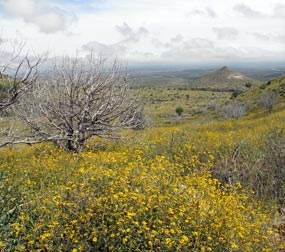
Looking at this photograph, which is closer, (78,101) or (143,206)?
(143,206)

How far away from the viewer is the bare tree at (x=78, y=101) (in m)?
13.1

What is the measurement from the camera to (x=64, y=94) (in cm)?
1318

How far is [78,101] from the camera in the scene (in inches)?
515

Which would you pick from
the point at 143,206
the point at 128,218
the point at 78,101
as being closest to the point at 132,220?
the point at 128,218

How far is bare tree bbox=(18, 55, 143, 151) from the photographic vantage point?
1309 cm

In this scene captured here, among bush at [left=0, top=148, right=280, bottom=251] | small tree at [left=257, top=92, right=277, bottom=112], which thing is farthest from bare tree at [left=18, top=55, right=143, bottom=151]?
small tree at [left=257, top=92, right=277, bottom=112]

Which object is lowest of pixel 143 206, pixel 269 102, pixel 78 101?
pixel 269 102

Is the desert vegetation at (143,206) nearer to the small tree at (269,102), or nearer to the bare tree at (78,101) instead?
the bare tree at (78,101)

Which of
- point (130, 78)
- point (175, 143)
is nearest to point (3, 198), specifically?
point (175, 143)

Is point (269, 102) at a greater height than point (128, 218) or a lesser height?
lesser

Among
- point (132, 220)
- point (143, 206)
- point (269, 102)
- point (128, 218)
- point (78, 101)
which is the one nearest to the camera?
point (132, 220)

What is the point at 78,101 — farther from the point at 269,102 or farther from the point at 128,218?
the point at 269,102

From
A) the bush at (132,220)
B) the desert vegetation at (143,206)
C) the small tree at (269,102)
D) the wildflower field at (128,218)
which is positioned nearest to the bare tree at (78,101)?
the desert vegetation at (143,206)

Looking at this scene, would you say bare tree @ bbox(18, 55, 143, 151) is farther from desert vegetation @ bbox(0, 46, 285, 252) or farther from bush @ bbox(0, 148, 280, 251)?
bush @ bbox(0, 148, 280, 251)
